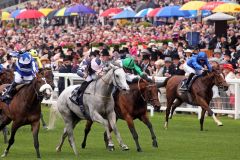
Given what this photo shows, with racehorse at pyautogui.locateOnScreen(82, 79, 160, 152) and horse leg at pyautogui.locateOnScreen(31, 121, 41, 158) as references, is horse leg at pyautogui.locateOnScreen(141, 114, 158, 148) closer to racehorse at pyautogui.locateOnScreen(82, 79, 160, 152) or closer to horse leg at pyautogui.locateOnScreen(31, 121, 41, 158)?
racehorse at pyautogui.locateOnScreen(82, 79, 160, 152)

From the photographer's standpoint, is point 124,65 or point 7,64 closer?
point 124,65

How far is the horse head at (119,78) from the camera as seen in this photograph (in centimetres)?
1667

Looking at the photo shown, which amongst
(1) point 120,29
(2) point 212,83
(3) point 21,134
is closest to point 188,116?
(2) point 212,83

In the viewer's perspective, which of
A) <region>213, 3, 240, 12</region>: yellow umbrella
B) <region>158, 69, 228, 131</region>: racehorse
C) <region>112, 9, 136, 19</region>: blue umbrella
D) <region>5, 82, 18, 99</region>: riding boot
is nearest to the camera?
<region>5, 82, 18, 99</region>: riding boot

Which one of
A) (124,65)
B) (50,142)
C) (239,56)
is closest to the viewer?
(124,65)

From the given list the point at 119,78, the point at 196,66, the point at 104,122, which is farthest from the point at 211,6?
the point at 104,122

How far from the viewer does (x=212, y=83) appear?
2172 centimetres

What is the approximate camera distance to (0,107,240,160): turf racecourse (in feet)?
54.9

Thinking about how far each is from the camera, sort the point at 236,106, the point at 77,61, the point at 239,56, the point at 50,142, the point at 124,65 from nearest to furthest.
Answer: the point at 124,65, the point at 50,142, the point at 236,106, the point at 239,56, the point at 77,61

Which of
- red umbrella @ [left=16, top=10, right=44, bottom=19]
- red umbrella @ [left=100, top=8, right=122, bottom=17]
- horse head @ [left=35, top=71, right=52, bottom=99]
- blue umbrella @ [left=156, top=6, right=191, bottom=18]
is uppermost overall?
horse head @ [left=35, top=71, right=52, bottom=99]

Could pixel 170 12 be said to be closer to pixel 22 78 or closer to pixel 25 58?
pixel 22 78

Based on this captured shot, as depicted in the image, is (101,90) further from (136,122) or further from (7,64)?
(7,64)

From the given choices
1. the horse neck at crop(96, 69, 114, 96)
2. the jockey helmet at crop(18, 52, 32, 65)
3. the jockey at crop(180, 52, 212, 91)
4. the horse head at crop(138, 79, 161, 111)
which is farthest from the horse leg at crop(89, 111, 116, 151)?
the jockey at crop(180, 52, 212, 91)

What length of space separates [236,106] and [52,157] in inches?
323
